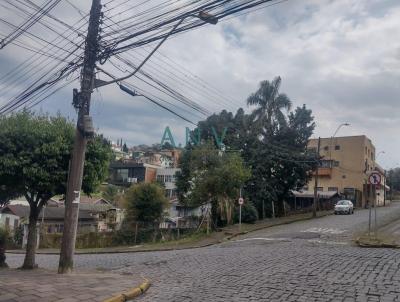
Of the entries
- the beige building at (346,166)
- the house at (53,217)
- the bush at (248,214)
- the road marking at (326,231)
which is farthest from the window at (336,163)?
the road marking at (326,231)

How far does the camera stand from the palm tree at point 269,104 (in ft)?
136

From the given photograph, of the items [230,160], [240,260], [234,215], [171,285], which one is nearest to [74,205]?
[171,285]

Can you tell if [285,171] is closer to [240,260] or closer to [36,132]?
[240,260]

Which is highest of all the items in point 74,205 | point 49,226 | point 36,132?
point 36,132

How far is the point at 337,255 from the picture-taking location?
14195 mm

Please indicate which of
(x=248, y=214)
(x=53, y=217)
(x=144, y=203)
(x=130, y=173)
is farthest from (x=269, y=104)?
(x=130, y=173)

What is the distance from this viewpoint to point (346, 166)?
6356 centimetres

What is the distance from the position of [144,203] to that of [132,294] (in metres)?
26.6

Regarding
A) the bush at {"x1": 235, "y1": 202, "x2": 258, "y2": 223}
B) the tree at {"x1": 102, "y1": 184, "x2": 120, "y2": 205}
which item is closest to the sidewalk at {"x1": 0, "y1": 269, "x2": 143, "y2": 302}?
the bush at {"x1": 235, "y1": 202, "x2": 258, "y2": 223}

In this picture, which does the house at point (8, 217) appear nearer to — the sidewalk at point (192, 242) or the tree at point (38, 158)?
the sidewalk at point (192, 242)

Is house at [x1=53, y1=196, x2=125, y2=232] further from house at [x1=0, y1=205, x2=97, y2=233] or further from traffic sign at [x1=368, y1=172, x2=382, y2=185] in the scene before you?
traffic sign at [x1=368, y1=172, x2=382, y2=185]

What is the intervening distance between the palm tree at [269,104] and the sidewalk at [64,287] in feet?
103

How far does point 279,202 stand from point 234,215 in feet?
29.2

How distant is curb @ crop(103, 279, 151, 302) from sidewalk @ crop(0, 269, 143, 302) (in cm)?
17
